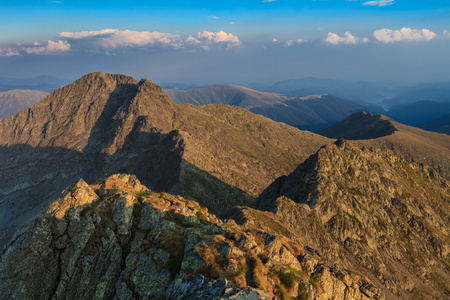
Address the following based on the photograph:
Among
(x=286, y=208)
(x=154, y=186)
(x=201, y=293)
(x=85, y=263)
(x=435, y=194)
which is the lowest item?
(x=154, y=186)

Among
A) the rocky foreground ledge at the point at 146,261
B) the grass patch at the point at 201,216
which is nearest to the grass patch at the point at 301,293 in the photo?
the rocky foreground ledge at the point at 146,261

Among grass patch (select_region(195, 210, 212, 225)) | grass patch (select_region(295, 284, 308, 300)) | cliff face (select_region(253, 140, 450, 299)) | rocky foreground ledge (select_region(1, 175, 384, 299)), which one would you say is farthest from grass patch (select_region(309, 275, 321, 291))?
cliff face (select_region(253, 140, 450, 299))

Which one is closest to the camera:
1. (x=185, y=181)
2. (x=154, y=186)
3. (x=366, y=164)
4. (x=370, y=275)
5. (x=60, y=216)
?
(x=60, y=216)

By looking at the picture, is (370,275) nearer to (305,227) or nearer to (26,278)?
(305,227)

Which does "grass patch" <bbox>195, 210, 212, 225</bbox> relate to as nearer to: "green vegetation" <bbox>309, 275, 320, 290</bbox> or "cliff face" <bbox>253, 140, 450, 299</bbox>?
"green vegetation" <bbox>309, 275, 320, 290</bbox>

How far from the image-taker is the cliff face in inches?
4476

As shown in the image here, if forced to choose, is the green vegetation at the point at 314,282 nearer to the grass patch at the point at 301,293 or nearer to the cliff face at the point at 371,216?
the grass patch at the point at 301,293

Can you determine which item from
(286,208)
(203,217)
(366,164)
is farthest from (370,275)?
(203,217)

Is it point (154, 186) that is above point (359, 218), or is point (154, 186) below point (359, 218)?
below

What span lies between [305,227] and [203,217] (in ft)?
236

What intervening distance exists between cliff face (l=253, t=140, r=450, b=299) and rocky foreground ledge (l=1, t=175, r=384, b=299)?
189 ft

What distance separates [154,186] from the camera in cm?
18750

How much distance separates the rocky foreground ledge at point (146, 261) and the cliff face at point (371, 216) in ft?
189

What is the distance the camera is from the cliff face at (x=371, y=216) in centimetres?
11369
